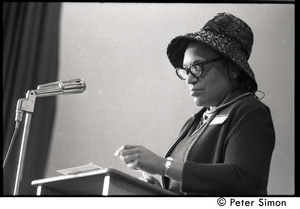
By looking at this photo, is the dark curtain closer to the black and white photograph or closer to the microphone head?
the black and white photograph

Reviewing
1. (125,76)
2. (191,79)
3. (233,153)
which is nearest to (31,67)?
(125,76)

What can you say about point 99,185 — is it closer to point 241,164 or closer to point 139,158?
point 139,158

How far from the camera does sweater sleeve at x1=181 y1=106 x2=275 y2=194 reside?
6.31 ft

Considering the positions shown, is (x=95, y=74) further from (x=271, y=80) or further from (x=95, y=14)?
A: (x=271, y=80)

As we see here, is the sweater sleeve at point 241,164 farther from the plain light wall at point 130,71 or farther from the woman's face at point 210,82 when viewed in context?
the plain light wall at point 130,71

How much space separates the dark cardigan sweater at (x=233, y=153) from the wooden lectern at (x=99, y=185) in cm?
15

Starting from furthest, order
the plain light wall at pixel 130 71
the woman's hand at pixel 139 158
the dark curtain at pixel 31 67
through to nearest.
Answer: the dark curtain at pixel 31 67, the plain light wall at pixel 130 71, the woman's hand at pixel 139 158

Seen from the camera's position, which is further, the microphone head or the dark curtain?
the dark curtain

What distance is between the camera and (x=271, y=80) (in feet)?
9.91

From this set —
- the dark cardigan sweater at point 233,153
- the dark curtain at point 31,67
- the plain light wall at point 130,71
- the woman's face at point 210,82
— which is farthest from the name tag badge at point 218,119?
the dark curtain at point 31,67

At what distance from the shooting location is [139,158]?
1843 mm

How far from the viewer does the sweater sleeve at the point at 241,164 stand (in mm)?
1924

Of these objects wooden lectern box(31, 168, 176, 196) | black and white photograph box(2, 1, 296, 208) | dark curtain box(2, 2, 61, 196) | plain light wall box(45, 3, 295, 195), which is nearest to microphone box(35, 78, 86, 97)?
black and white photograph box(2, 1, 296, 208)

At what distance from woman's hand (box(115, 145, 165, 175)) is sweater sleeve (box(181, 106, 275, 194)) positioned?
12 cm
